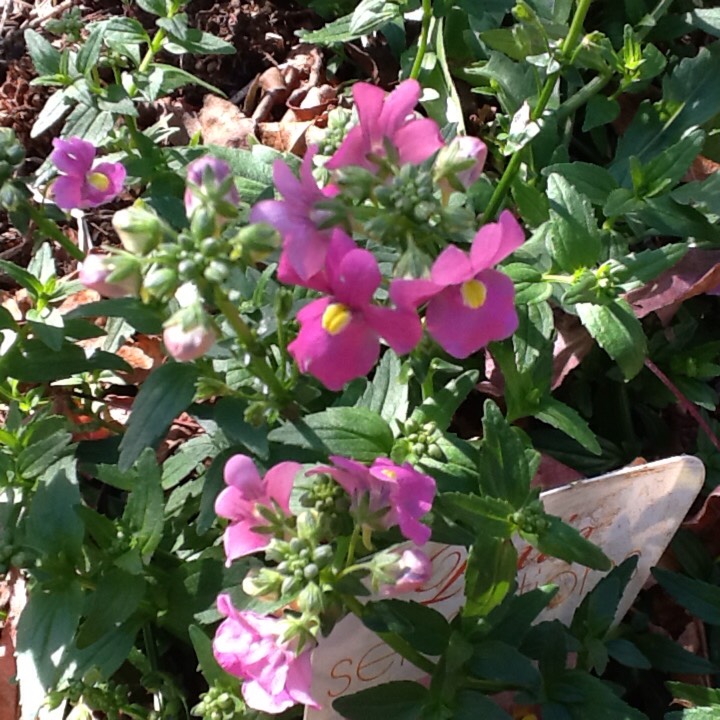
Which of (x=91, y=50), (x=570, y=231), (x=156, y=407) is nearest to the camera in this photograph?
(x=156, y=407)

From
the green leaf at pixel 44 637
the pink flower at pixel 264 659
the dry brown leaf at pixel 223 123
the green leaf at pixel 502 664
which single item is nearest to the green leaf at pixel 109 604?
the green leaf at pixel 44 637

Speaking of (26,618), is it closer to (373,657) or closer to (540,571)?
(373,657)

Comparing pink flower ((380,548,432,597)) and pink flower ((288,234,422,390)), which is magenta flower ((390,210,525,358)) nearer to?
pink flower ((288,234,422,390))

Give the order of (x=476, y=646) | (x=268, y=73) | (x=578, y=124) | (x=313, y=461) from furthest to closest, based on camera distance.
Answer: (x=268, y=73)
(x=578, y=124)
(x=313, y=461)
(x=476, y=646)

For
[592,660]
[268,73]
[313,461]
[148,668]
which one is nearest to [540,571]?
[592,660]

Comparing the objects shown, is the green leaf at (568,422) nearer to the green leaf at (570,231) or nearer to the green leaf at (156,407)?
the green leaf at (570,231)

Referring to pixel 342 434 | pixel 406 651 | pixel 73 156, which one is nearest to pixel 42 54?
pixel 73 156

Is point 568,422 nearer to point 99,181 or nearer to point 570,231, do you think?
point 570,231
